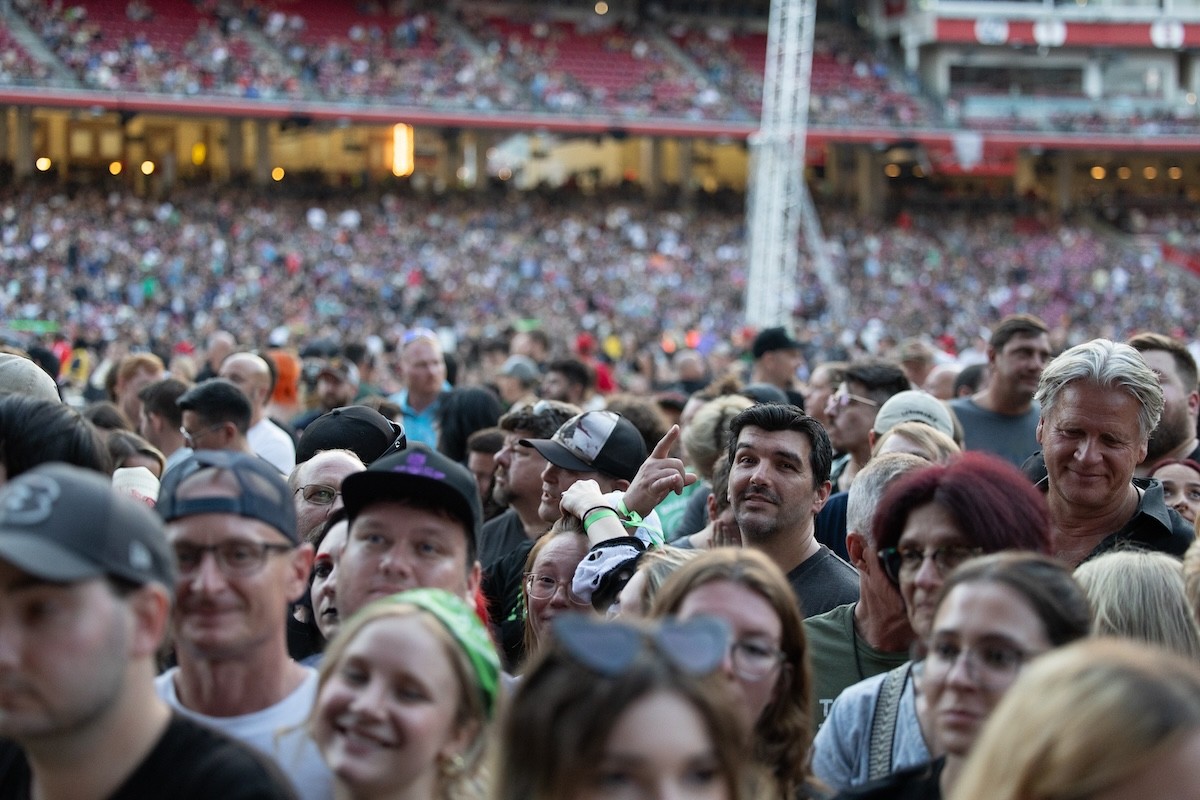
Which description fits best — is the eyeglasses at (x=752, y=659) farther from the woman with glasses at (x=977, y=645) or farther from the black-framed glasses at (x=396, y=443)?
the black-framed glasses at (x=396, y=443)

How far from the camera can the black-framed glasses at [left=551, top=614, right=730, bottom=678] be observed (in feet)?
8.19

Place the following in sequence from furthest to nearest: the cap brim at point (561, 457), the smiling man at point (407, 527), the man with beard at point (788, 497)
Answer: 1. the cap brim at point (561, 457)
2. the man with beard at point (788, 497)
3. the smiling man at point (407, 527)

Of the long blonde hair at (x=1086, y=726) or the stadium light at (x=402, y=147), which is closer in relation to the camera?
the long blonde hair at (x=1086, y=726)

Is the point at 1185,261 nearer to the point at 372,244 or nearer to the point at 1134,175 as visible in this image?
the point at 1134,175

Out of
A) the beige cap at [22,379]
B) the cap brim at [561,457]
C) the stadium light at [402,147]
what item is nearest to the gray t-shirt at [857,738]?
the cap brim at [561,457]

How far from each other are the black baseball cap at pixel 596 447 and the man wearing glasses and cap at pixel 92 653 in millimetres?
3165

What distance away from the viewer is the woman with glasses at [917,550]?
342 centimetres

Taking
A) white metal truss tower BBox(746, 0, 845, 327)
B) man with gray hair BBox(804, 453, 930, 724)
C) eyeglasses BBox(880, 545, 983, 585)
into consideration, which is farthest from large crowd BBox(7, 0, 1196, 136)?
eyeglasses BBox(880, 545, 983, 585)

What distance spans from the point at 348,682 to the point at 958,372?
8208mm

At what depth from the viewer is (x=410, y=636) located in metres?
2.88

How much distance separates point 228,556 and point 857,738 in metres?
1.48

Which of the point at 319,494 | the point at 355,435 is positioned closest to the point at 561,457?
the point at 355,435

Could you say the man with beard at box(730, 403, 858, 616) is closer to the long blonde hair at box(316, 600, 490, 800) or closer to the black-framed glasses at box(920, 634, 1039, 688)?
the black-framed glasses at box(920, 634, 1039, 688)

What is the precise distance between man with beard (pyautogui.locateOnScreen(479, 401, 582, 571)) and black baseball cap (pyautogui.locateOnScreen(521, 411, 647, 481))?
1.34ft
